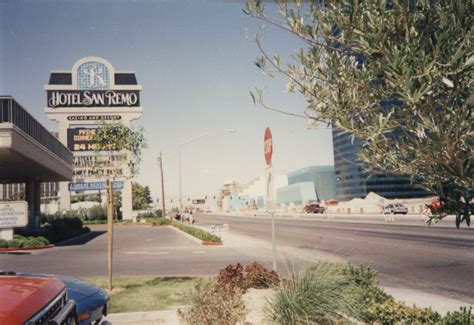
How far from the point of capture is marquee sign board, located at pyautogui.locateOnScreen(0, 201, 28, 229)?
884 centimetres

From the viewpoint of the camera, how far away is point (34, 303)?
9.43 feet

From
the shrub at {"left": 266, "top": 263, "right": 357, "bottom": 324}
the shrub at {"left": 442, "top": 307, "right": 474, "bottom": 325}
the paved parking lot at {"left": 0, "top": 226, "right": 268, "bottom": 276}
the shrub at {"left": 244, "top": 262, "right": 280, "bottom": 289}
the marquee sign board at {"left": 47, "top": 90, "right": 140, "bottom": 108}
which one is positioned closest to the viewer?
the shrub at {"left": 442, "top": 307, "right": 474, "bottom": 325}

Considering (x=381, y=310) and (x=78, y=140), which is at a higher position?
(x=78, y=140)

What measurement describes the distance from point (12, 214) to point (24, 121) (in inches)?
445

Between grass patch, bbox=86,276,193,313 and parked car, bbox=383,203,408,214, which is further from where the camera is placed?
parked car, bbox=383,203,408,214

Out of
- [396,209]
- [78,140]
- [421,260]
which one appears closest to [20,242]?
[421,260]

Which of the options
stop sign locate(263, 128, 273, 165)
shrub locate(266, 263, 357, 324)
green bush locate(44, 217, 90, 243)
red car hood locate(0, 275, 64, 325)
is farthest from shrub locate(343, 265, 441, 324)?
green bush locate(44, 217, 90, 243)

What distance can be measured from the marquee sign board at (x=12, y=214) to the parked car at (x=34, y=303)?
6.20 meters

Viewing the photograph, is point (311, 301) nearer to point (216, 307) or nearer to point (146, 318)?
point (216, 307)

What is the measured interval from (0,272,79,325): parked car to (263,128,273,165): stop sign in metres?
4.65

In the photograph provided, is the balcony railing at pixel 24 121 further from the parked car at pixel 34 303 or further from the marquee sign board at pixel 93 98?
the marquee sign board at pixel 93 98

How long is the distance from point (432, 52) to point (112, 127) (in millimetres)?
8784

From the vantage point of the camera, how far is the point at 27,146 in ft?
61.3

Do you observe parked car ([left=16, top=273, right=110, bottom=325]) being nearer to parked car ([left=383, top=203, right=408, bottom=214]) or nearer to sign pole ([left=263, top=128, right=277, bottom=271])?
sign pole ([left=263, top=128, right=277, bottom=271])
